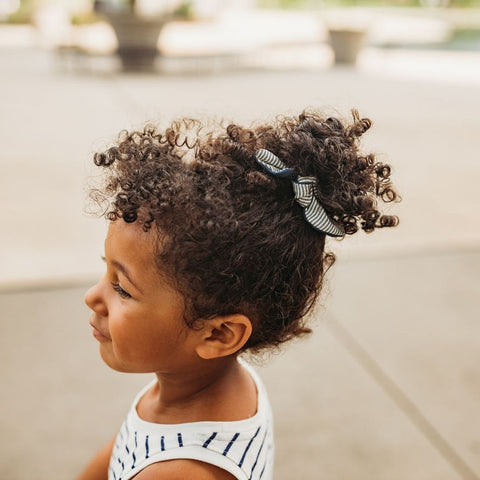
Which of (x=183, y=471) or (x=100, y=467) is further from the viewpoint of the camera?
(x=100, y=467)

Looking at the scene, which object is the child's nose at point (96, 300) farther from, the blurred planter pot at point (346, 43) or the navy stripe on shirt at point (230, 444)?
the blurred planter pot at point (346, 43)

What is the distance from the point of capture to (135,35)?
11.6 metres

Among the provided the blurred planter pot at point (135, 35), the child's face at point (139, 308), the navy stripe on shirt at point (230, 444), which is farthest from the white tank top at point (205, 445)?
the blurred planter pot at point (135, 35)

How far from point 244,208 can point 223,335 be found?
0.78 ft

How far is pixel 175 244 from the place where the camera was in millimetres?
1210

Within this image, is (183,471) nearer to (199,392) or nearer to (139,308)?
(199,392)

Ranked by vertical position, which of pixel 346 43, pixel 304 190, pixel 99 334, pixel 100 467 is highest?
pixel 304 190

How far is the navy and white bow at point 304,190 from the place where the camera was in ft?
4.02

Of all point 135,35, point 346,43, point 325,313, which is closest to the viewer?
point 325,313

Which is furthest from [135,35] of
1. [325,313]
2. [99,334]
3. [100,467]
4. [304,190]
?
Answer: [304,190]

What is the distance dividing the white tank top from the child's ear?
0.47ft

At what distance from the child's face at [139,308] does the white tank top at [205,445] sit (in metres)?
0.12

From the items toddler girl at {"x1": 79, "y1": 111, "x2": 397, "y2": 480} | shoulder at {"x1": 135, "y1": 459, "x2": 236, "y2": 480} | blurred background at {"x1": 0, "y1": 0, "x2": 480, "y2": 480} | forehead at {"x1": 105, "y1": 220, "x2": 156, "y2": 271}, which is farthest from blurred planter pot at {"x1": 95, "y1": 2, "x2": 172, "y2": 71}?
shoulder at {"x1": 135, "y1": 459, "x2": 236, "y2": 480}

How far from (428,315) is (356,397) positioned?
2.32ft
